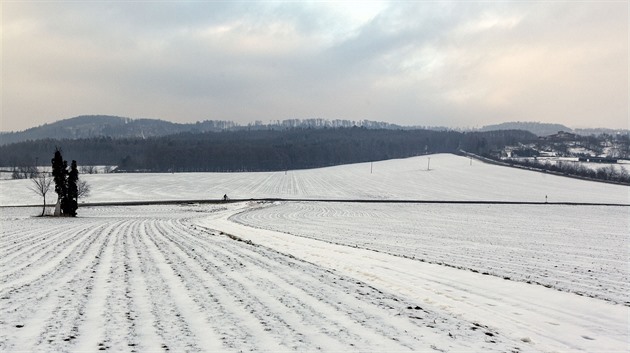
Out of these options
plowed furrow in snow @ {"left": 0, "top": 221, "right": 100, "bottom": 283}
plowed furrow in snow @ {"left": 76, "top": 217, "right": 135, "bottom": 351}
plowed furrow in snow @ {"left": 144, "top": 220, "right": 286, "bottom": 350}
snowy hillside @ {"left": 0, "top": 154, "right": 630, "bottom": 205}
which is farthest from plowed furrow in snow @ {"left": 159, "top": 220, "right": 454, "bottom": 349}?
snowy hillside @ {"left": 0, "top": 154, "right": 630, "bottom": 205}

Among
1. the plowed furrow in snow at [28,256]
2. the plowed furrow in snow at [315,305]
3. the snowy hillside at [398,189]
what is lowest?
the snowy hillside at [398,189]

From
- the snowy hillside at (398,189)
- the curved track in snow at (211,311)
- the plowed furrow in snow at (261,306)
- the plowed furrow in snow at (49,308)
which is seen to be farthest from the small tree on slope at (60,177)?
the plowed furrow in snow at (261,306)

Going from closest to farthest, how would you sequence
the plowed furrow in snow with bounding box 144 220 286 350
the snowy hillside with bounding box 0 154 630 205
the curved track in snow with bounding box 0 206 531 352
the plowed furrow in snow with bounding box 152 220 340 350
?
the curved track in snow with bounding box 0 206 531 352 → the plowed furrow in snow with bounding box 144 220 286 350 → the plowed furrow in snow with bounding box 152 220 340 350 → the snowy hillside with bounding box 0 154 630 205

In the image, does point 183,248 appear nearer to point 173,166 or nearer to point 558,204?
point 558,204

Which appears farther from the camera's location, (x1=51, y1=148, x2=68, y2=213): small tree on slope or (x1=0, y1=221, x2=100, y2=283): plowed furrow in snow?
(x1=51, y1=148, x2=68, y2=213): small tree on slope

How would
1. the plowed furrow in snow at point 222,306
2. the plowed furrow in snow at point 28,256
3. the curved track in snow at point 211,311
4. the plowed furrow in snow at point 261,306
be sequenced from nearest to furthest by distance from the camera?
the curved track in snow at point 211,311, the plowed furrow in snow at point 222,306, the plowed furrow in snow at point 261,306, the plowed furrow in snow at point 28,256

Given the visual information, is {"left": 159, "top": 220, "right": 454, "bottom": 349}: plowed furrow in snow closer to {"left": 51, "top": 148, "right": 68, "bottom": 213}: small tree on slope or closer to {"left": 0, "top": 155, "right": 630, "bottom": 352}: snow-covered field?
{"left": 0, "top": 155, "right": 630, "bottom": 352}: snow-covered field

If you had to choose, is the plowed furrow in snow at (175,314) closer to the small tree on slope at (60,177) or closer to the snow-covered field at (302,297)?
the snow-covered field at (302,297)

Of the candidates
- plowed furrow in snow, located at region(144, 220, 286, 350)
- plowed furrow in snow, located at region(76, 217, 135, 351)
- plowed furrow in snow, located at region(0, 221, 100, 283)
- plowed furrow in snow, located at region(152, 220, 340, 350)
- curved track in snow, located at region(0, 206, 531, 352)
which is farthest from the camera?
plowed furrow in snow, located at region(0, 221, 100, 283)

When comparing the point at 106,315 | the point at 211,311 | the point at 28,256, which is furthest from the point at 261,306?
the point at 28,256

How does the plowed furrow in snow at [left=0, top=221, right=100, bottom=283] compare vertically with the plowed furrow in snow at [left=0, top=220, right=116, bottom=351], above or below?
below

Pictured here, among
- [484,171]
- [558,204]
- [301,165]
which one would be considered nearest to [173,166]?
[301,165]

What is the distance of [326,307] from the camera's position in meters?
9.25

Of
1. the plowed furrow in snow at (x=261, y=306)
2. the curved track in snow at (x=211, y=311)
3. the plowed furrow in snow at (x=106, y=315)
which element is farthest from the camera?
the plowed furrow in snow at (x=261, y=306)
